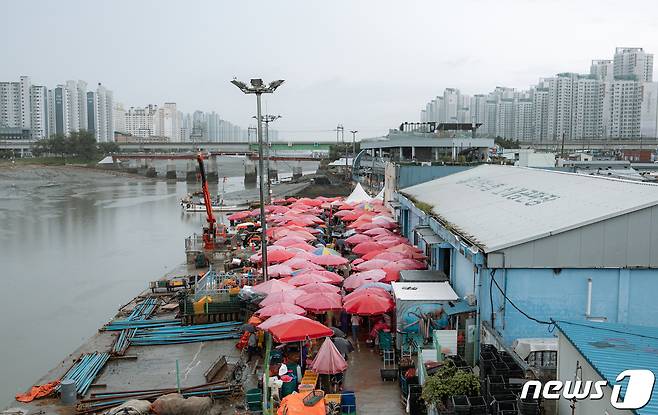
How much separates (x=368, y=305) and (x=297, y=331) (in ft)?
6.29

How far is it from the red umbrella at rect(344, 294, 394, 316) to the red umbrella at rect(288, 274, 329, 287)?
222 centimetres

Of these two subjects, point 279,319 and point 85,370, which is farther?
point 85,370

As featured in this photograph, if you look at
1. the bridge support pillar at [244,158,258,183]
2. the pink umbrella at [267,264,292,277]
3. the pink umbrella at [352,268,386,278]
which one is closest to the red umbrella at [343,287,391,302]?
the pink umbrella at [352,268,386,278]

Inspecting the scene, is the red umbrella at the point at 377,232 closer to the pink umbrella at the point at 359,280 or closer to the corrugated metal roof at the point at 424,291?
the pink umbrella at the point at 359,280

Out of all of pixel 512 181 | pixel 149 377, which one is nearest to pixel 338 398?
pixel 149 377

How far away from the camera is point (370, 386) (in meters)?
10.1

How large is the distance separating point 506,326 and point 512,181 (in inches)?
328

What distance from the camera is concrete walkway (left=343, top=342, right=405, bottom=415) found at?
9.18 meters

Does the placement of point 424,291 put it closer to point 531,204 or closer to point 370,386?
point 370,386

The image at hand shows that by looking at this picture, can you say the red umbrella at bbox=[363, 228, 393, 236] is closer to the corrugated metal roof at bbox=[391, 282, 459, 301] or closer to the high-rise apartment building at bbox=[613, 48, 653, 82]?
the corrugated metal roof at bbox=[391, 282, 459, 301]

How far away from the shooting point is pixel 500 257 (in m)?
9.84

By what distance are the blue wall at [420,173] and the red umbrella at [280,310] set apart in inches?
582

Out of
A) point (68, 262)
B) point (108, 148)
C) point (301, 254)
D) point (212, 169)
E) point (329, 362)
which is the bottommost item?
point (68, 262)

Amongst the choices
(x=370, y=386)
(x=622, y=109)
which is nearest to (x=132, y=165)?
(x=622, y=109)
